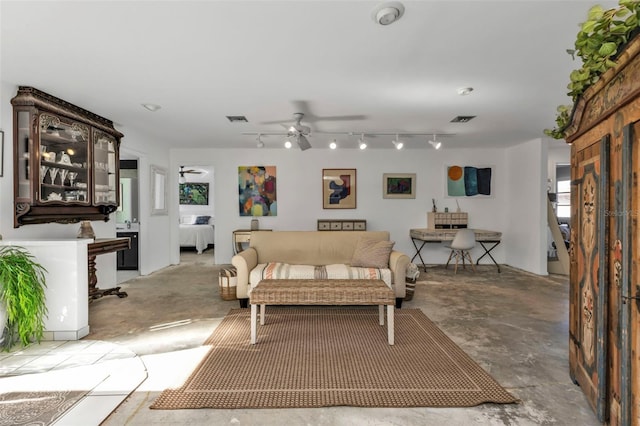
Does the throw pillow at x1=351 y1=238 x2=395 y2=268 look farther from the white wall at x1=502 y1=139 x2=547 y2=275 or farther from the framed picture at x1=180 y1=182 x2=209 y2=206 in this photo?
the framed picture at x1=180 y1=182 x2=209 y2=206

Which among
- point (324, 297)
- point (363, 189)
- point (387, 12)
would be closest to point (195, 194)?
point (363, 189)

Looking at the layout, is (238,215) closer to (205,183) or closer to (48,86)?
(48,86)

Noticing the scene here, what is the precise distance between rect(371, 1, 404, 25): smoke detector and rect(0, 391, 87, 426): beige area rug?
304 cm

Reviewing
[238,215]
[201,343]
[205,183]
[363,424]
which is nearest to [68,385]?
[201,343]

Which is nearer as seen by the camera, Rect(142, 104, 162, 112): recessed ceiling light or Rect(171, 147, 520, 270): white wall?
Rect(142, 104, 162, 112): recessed ceiling light

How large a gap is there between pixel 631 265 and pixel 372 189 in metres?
5.35

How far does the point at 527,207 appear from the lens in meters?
5.91

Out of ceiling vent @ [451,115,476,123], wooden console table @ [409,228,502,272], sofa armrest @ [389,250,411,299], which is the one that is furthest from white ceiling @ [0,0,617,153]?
wooden console table @ [409,228,502,272]

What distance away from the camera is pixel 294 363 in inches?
92.3

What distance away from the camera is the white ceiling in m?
2.05

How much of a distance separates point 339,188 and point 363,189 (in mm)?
507

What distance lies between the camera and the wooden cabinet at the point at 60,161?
326cm

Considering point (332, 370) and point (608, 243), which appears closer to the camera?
point (608, 243)

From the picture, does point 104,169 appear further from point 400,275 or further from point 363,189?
point 363,189
